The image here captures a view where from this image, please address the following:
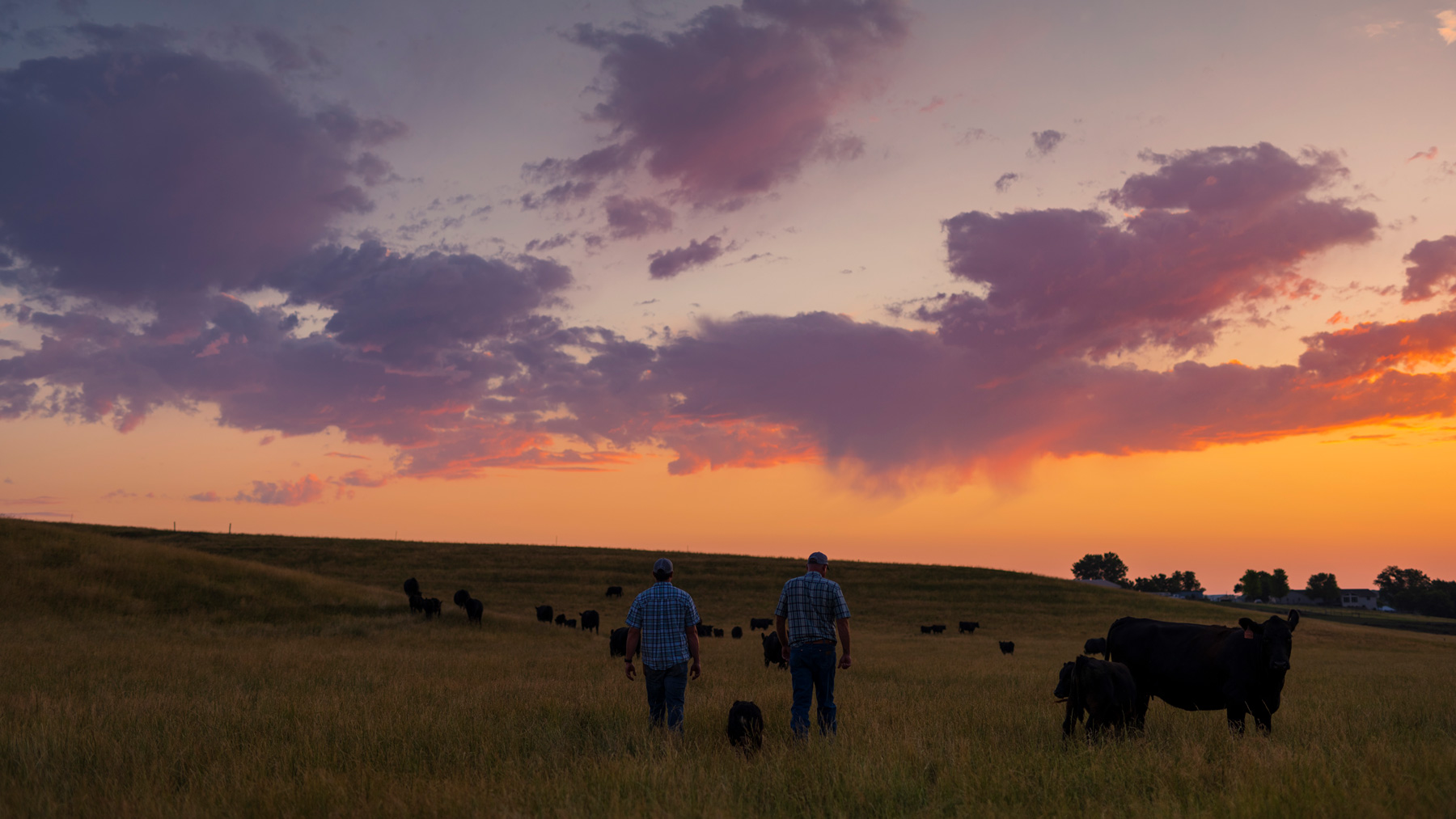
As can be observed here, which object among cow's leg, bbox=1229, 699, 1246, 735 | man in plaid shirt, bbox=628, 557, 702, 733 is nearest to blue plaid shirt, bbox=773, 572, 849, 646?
man in plaid shirt, bbox=628, 557, 702, 733

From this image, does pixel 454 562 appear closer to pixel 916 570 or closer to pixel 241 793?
pixel 916 570

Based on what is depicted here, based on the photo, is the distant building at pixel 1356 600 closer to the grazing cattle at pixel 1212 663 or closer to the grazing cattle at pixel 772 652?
the grazing cattle at pixel 772 652

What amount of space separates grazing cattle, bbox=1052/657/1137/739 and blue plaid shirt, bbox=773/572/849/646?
309 cm

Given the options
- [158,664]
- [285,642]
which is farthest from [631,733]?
[285,642]

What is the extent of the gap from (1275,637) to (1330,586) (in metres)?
204

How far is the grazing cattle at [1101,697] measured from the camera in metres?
10.0

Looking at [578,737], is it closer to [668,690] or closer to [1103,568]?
[668,690]

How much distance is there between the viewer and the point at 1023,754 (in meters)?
8.75

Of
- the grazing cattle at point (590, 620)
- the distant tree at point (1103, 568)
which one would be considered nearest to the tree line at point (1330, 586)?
the distant tree at point (1103, 568)

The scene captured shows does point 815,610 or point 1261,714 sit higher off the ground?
point 815,610

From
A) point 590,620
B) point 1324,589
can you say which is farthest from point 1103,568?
point 590,620

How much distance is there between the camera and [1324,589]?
565ft

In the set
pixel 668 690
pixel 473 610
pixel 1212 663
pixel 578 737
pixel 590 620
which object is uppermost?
pixel 1212 663

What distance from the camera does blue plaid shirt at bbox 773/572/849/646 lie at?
1012cm
